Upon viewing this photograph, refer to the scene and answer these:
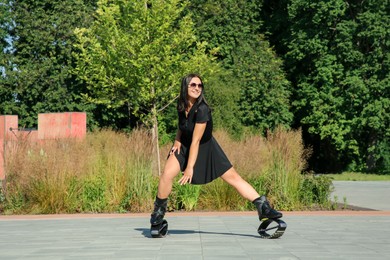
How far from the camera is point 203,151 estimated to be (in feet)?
26.9

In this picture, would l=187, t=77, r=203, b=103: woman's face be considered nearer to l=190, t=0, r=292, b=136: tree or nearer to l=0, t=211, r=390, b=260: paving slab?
l=0, t=211, r=390, b=260: paving slab

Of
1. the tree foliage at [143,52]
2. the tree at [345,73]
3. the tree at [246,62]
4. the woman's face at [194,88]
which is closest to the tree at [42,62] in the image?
the tree at [246,62]

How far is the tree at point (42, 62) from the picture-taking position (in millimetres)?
36031

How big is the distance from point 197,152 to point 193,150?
8cm

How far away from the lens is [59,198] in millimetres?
12414

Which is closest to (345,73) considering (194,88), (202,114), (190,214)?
(190,214)

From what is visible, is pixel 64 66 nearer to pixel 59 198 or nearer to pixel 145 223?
pixel 59 198

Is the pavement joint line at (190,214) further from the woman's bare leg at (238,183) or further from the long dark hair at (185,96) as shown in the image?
the long dark hair at (185,96)

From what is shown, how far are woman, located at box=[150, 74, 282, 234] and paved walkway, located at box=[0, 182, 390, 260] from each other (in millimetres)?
484

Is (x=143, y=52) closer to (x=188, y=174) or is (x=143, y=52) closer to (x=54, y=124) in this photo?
(x=54, y=124)

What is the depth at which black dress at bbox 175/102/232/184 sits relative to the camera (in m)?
8.10

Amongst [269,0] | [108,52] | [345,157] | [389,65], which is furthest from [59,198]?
[269,0]

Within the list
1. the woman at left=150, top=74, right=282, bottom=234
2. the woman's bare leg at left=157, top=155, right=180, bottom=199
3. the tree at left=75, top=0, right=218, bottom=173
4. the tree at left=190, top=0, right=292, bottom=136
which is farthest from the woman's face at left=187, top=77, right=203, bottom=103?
the tree at left=190, top=0, right=292, bottom=136

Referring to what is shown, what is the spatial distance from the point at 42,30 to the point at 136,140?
24.4 meters
